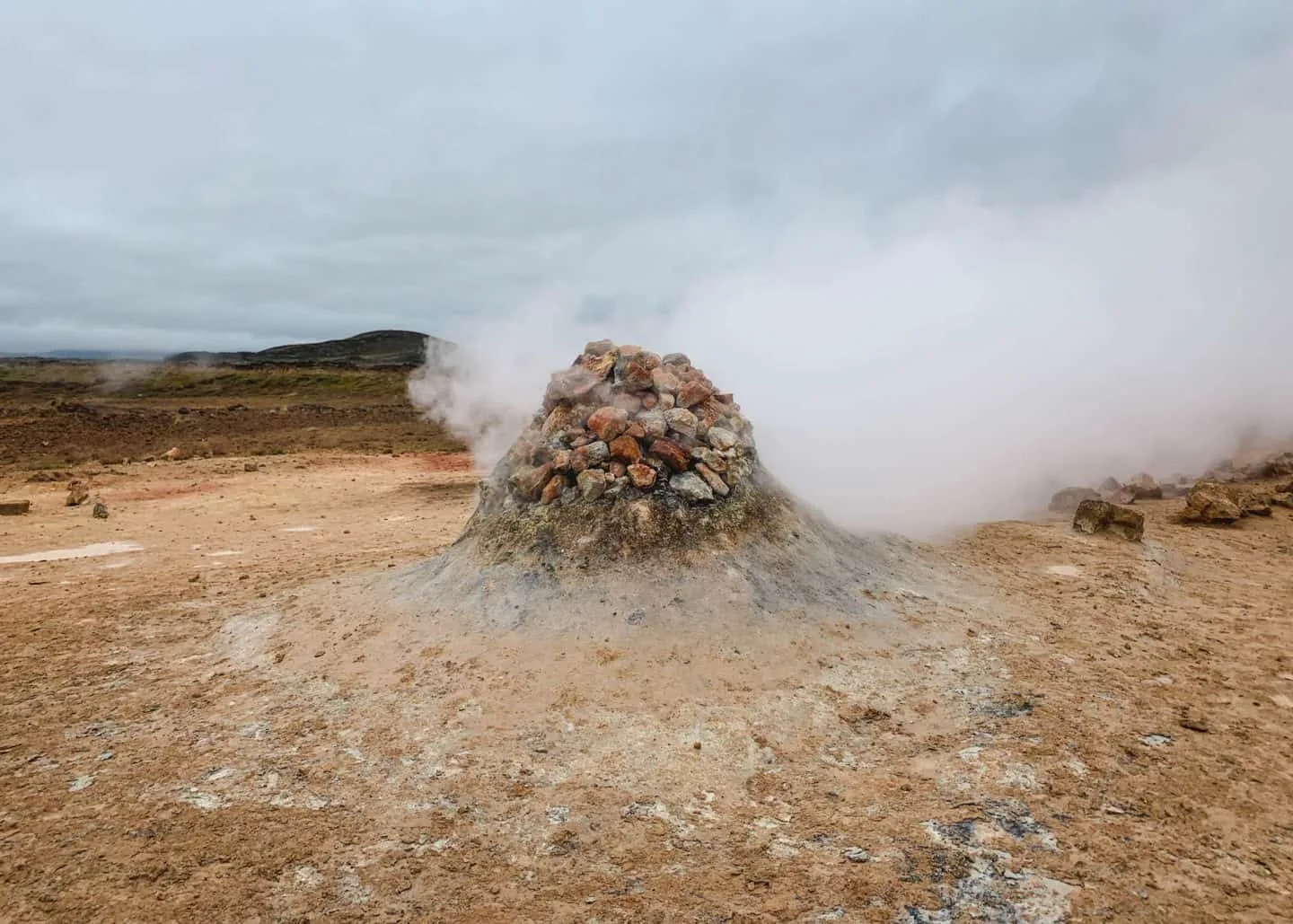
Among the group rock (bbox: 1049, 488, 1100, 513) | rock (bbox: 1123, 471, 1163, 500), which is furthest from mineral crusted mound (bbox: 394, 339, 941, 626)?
rock (bbox: 1123, 471, 1163, 500)

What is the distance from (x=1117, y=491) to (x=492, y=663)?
11.2m

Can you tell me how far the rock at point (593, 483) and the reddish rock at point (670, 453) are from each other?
490mm

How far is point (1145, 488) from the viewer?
474 inches

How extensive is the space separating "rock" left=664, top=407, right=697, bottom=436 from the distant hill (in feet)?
150

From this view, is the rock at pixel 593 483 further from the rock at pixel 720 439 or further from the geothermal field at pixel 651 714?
the rock at pixel 720 439

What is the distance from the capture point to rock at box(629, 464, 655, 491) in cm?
623

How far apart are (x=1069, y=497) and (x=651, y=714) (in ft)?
31.7

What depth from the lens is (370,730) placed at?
15.1 ft

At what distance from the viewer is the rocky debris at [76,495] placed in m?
13.3

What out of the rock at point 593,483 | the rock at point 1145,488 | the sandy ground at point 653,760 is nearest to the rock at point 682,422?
the rock at point 593,483

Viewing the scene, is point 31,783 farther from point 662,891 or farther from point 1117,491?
point 1117,491

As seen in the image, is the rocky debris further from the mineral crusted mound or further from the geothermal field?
the mineral crusted mound

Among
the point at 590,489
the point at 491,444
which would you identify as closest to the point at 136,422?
the point at 491,444

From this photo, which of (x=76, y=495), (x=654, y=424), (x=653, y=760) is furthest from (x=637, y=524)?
(x=76, y=495)
